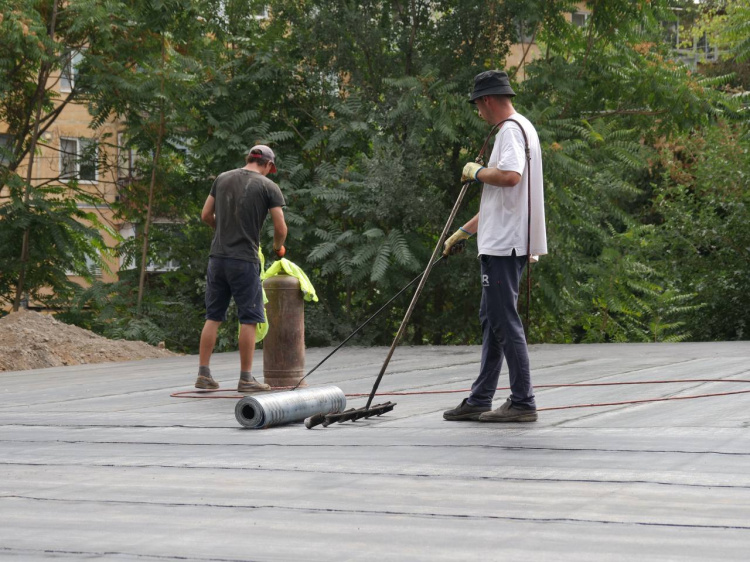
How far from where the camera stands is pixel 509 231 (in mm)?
6117

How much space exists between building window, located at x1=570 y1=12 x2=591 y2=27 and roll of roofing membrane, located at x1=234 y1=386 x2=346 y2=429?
10.0 m

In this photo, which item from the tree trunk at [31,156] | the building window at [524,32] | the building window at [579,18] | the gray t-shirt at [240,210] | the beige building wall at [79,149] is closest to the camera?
the gray t-shirt at [240,210]

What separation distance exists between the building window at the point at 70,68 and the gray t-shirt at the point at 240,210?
9042mm

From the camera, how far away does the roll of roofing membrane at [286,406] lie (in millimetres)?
6344

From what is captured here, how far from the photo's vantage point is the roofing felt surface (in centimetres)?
343

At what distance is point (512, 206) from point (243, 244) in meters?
3.09

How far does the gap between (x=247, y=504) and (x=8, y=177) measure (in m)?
13.1

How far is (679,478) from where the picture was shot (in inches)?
168

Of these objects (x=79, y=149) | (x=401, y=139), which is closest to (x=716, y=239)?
(x=401, y=139)

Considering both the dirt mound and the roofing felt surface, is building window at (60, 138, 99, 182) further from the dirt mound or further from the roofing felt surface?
the roofing felt surface

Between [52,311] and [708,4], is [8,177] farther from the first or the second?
[708,4]

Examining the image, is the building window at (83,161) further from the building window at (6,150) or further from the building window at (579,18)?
the building window at (579,18)

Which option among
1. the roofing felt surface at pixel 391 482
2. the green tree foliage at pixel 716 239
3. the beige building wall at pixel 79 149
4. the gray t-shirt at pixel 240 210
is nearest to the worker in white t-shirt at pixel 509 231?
the roofing felt surface at pixel 391 482

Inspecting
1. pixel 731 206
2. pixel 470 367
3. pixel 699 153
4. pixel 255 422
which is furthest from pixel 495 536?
pixel 699 153
